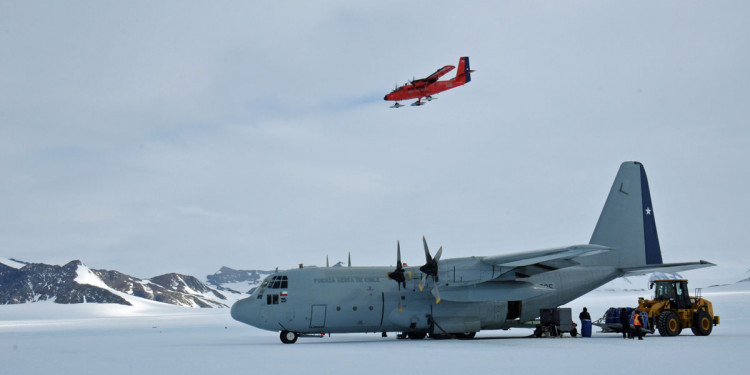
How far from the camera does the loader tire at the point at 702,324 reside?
1110 inches

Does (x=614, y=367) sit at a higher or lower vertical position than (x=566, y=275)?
lower

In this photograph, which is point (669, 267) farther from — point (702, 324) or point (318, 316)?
point (318, 316)

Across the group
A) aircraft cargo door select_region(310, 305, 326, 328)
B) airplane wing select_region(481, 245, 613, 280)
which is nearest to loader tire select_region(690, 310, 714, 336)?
airplane wing select_region(481, 245, 613, 280)

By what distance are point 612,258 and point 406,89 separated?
2142 centimetres

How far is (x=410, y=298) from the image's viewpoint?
Answer: 28281mm

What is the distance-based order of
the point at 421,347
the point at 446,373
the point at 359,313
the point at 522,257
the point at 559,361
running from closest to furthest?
the point at 446,373 → the point at 559,361 → the point at 421,347 → the point at 522,257 → the point at 359,313

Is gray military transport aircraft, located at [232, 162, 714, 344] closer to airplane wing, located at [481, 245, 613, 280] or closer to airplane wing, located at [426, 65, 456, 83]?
airplane wing, located at [481, 245, 613, 280]

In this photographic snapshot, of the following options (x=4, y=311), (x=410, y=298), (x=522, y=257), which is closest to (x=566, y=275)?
(x=522, y=257)

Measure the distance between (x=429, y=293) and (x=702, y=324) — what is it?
40.2 feet

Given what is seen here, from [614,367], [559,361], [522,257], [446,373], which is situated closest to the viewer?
[446,373]

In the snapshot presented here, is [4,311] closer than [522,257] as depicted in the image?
No

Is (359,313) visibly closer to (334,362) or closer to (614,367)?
(334,362)

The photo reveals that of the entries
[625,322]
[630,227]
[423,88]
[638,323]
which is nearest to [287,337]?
[625,322]

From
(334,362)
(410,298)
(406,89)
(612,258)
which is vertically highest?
(406,89)
